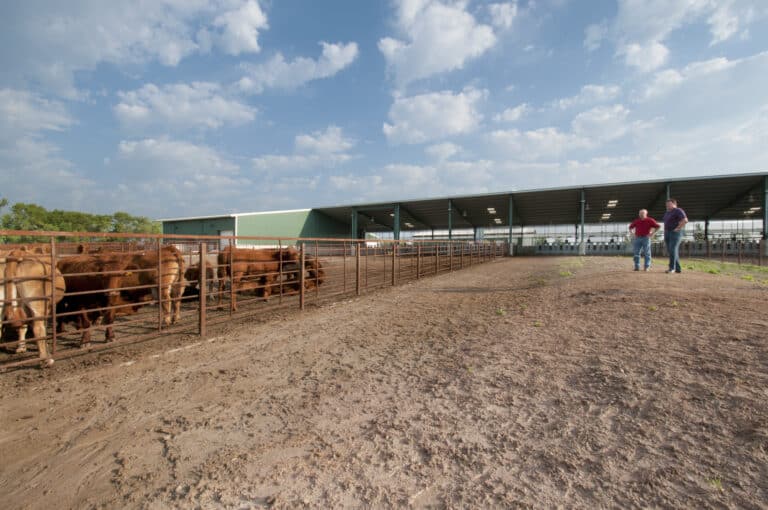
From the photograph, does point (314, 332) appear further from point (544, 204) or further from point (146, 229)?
point (146, 229)

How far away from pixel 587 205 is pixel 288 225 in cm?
3232

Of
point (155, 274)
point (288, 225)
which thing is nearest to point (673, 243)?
point (155, 274)

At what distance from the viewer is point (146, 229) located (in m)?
44.5

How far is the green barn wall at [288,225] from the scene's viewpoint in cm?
3288

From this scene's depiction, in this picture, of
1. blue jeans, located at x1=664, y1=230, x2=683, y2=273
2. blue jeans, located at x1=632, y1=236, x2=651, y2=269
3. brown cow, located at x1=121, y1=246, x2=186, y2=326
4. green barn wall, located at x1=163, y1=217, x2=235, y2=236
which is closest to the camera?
brown cow, located at x1=121, y1=246, x2=186, y2=326

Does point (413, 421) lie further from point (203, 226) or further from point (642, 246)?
point (203, 226)

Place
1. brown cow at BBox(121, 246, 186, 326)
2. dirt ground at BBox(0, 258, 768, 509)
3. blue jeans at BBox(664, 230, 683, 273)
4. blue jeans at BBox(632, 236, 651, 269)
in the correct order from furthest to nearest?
blue jeans at BBox(632, 236, 651, 269)
blue jeans at BBox(664, 230, 683, 273)
brown cow at BBox(121, 246, 186, 326)
dirt ground at BBox(0, 258, 768, 509)

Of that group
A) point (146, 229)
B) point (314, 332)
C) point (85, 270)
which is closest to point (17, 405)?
point (85, 270)

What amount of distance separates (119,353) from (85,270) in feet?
4.89

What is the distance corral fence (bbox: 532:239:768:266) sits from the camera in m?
22.3

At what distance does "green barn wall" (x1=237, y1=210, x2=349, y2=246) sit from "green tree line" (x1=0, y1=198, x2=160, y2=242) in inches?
567

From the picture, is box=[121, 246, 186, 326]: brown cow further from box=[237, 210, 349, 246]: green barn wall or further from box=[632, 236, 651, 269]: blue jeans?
box=[237, 210, 349, 246]: green barn wall

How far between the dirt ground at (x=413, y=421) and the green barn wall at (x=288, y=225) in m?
28.4

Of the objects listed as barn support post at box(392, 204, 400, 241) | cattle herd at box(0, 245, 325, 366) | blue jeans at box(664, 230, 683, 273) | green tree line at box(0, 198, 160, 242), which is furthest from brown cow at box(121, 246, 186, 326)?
green tree line at box(0, 198, 160, 242)
